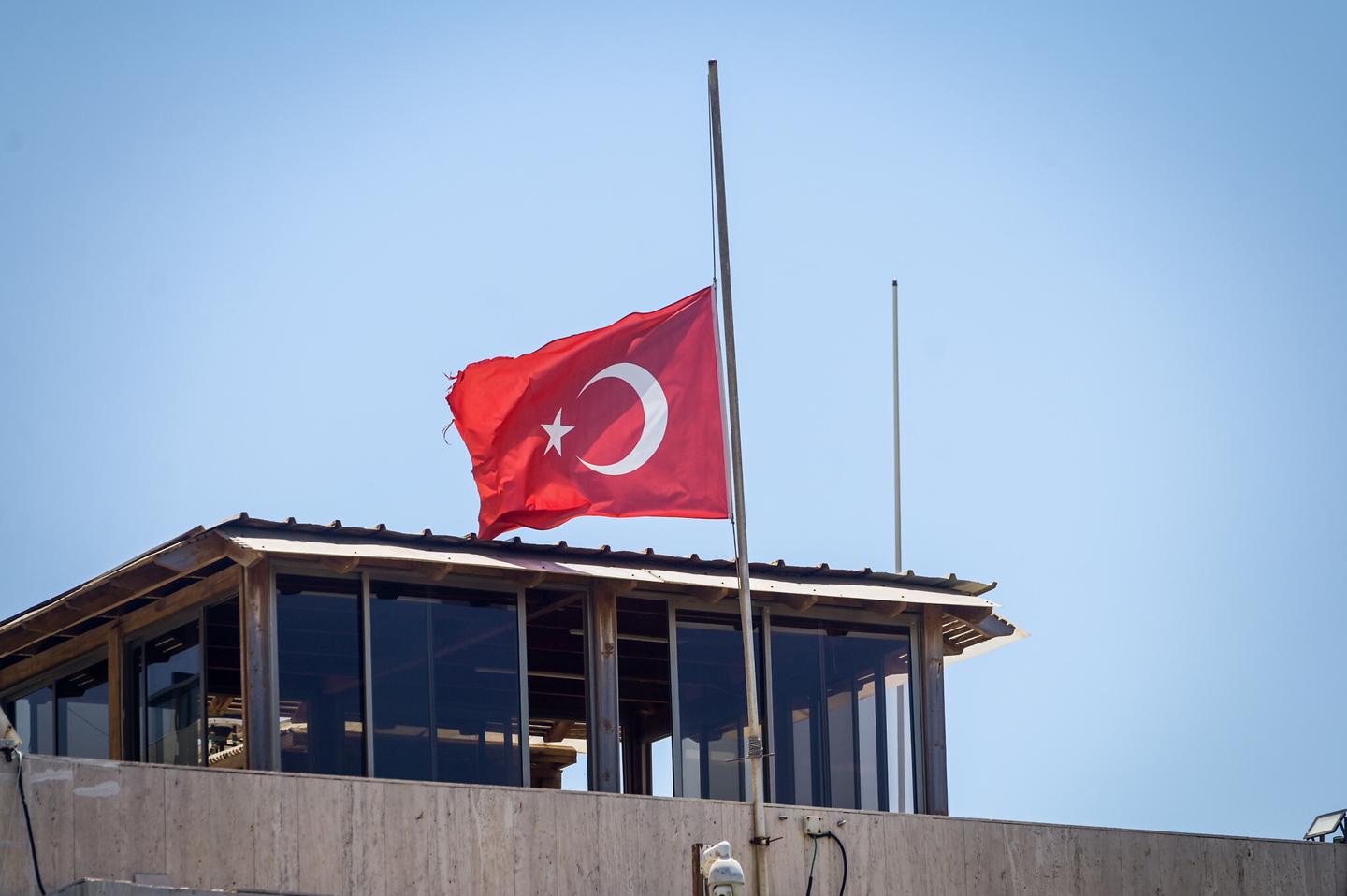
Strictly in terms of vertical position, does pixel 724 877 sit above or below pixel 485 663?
below

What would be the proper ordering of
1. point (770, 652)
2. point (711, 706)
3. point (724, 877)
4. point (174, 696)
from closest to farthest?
point (724, 877), point (174, 696), point (711, 706), point (770, 652)

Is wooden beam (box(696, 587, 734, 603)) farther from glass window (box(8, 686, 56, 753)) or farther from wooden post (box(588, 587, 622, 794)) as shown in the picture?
glass window (box(8, 686, 56, 753))

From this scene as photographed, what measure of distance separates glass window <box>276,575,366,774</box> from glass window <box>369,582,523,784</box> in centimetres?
21

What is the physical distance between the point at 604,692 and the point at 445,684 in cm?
175

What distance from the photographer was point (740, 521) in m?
20.1

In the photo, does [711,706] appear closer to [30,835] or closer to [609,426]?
[609,426]

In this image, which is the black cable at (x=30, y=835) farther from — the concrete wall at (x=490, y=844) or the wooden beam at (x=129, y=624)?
the wooden beam at (x=129, y=624)

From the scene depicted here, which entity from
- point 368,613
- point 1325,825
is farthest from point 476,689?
point 1325,825

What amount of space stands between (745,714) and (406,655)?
13.6ft

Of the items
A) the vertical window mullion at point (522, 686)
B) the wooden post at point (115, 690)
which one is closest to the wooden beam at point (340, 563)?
the vertical window mullion at point (522, 686)

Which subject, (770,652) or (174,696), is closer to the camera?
(174,696)

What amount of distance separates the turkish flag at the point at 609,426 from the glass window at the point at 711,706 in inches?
115

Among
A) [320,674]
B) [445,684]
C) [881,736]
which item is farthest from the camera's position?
[881,736]

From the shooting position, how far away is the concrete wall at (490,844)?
17219 mm
